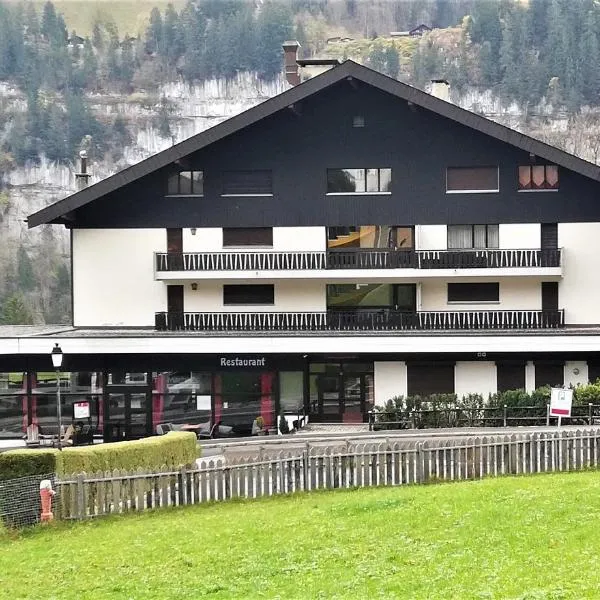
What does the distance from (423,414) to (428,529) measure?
17.9m

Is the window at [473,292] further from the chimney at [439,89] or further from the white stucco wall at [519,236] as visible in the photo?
the chimney at [439,89]

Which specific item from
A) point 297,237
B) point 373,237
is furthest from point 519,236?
point 297,237

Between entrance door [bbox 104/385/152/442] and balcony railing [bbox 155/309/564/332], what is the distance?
9.92ft

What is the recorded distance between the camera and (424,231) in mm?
37688

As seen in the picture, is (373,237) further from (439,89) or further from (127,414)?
(127,414)

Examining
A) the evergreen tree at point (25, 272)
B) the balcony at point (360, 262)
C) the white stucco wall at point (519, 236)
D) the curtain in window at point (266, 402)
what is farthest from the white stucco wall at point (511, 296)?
the evergreen tree at point (25, 272)

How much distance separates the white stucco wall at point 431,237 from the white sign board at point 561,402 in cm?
1039

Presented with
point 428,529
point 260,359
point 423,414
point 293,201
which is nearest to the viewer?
point 428,529

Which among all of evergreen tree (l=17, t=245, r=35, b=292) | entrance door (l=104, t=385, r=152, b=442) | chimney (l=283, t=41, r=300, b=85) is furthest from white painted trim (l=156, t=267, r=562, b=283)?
evergreen tree (l=17, t=245, r=35, b=292)

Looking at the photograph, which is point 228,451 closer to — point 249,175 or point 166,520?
point 166,520

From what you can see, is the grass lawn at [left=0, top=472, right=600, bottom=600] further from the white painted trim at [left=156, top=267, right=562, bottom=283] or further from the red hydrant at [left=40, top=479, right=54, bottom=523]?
the white painted trim at [left=156, top=267, right=562, bottom=283]

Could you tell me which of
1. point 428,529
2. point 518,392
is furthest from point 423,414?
point 428,529

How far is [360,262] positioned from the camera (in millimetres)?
37156

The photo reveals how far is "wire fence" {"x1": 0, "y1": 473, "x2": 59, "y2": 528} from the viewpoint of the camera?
19.0 metres
